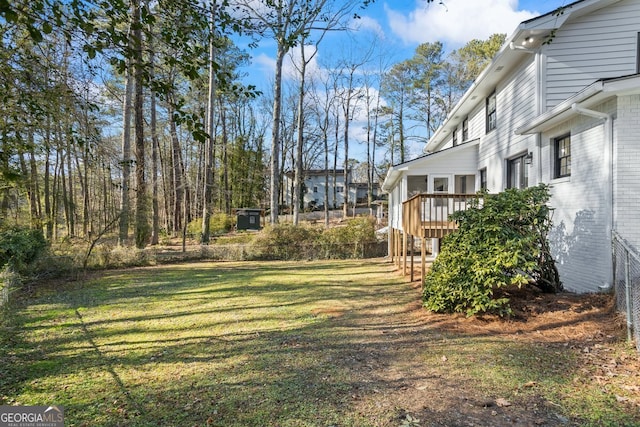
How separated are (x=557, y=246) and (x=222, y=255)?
39.8 ft

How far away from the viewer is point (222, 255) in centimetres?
1483

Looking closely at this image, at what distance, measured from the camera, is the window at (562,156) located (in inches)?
263

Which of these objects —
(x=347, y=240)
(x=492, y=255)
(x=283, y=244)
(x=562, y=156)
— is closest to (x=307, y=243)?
(x=283, y=244)

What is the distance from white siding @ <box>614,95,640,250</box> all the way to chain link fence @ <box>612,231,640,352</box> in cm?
48

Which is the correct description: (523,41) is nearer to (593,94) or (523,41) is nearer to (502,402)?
(593,94)

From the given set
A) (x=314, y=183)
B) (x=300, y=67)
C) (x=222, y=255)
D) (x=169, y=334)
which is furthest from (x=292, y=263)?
(x=314, y=183)

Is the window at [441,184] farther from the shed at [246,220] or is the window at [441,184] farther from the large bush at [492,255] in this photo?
the shed at [246,220]

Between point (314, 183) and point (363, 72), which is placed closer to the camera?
point (363, 72)

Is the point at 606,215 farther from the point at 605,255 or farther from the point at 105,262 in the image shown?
the point at 105,262

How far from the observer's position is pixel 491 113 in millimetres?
10453

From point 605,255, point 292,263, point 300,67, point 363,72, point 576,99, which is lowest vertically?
point 292,263

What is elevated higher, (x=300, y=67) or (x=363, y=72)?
(x=363, y=72)

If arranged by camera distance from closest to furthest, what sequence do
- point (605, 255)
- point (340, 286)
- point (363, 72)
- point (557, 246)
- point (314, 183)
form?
point (605, 255)
point (557, 246)
point (340, 286)
point (363, 72)
point (314, 183)

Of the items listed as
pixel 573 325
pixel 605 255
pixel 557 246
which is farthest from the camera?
pixel 557 246
